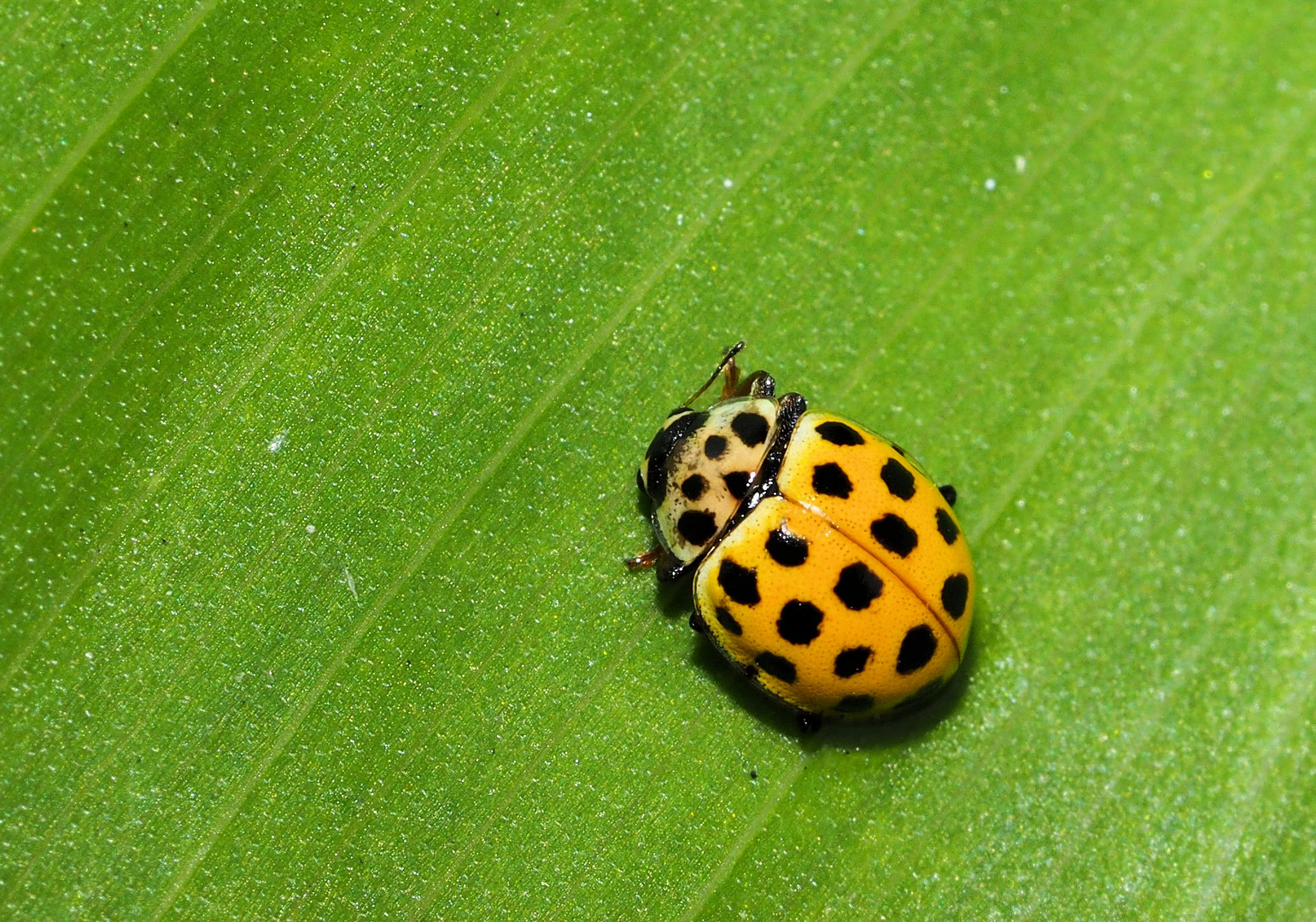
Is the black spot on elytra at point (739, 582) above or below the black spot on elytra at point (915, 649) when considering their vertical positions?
above

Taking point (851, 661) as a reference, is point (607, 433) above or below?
above

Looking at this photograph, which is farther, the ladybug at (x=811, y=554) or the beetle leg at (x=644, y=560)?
the beetle leg at (x=644, y=560)

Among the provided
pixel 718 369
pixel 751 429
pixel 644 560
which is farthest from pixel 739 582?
pixel 718 369

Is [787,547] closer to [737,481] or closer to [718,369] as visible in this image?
[737,481]

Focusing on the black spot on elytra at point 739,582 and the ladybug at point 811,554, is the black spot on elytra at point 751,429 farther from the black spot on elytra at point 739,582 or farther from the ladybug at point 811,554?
the black spot on elytra at point 739,582

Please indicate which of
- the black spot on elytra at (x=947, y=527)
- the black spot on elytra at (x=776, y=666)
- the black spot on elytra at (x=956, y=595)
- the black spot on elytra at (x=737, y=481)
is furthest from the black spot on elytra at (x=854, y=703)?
the black spot on elytra at (x=737, y=481)

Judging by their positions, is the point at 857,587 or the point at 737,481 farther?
the point at 737,481

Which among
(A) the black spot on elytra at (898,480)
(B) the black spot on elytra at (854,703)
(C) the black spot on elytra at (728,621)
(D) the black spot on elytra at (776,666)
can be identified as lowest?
(B) the black spot on elytra at (854,703)

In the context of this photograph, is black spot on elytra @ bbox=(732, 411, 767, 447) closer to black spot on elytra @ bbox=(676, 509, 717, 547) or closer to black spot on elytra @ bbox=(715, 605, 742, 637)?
black spot on elytra @ bbox=(676, 509, 717, 547)
